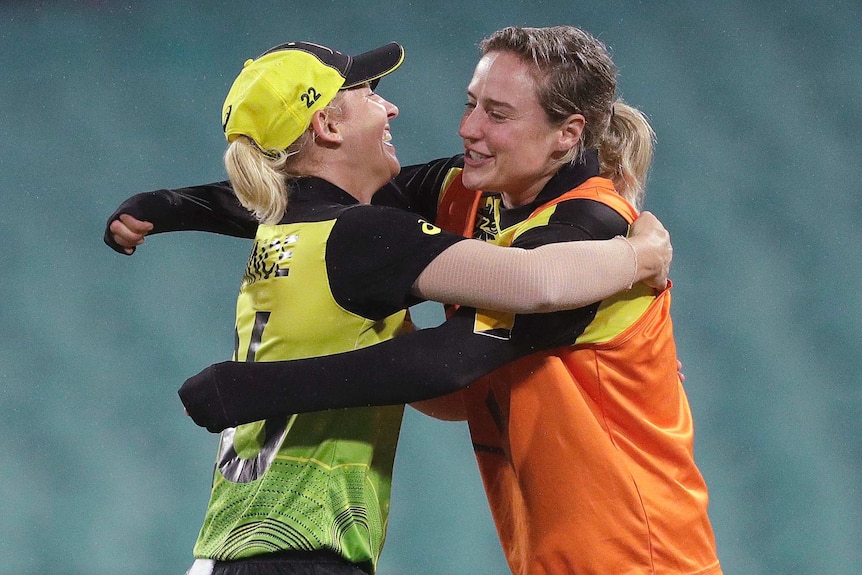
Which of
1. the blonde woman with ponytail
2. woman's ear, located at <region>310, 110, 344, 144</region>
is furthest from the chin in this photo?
woman's ear, located at <region>310, 110, 344, 144</region>

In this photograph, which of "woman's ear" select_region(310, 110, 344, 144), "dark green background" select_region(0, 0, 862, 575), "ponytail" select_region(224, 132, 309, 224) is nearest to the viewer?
"ponytail" select_region(224, 132, 309, 224)

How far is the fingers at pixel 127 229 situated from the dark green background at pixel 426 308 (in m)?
2.48

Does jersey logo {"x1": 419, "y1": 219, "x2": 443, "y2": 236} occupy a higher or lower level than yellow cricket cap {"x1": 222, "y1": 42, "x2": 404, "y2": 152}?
lower

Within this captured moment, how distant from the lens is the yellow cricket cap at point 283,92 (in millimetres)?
1655

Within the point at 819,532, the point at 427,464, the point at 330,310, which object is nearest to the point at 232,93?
the point at 330,310

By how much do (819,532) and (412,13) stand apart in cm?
252

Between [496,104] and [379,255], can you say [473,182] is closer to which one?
[496,104]

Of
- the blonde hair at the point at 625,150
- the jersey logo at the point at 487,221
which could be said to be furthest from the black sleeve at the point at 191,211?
the blonde hair at the point at 625,150

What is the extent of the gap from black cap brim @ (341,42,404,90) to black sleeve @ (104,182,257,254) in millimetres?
348

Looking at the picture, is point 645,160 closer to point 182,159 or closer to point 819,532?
point 819,532

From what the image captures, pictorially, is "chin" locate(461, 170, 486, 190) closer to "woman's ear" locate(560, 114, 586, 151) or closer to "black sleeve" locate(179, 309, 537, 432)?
"woman's ear" locate(560, 114, 586, 151)

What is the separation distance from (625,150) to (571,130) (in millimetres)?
147

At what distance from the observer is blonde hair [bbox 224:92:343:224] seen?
1575 mm

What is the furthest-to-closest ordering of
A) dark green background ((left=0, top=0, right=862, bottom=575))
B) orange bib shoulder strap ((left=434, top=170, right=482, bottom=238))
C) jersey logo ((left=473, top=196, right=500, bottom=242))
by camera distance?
dark green background ((left=0, top=0, right=862, bottom=575))
orange bib shoulder strap ((left=434, top=170, right=482, bottom=238))
jersey logo ((left=473, top=196, right=500, bottom=242))
